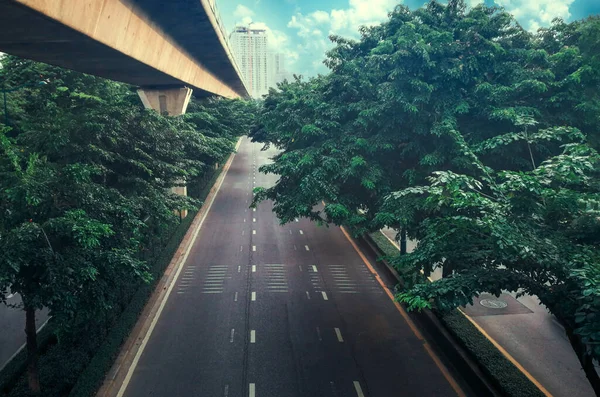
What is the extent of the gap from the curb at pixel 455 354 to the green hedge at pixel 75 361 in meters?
10.4

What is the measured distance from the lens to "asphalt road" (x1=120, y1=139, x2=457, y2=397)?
14.7m

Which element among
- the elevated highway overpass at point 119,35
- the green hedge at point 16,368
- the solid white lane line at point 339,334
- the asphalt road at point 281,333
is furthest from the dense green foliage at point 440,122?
the green hedge at point 16,368

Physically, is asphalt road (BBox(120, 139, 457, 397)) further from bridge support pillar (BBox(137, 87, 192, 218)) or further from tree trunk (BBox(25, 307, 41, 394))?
bridge support pillar (BBox(137, 87, 192, 218))

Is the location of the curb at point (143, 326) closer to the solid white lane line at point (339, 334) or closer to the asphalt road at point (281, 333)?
the asphalt road at point (281, 333)

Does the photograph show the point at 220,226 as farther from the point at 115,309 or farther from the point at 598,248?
the point at 598,248

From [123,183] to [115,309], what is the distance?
551 cm

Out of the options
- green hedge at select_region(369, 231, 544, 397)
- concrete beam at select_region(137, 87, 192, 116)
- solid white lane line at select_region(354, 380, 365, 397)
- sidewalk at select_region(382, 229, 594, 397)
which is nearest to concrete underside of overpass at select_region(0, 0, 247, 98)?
concrete beam at select_region(137, 87, 192, 116)

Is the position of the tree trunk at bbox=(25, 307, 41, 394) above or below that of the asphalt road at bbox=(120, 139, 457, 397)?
above

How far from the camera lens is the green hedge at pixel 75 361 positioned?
13.7 meters

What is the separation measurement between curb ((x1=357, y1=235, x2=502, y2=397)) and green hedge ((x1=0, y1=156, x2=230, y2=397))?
10.4m

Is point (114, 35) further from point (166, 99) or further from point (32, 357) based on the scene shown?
point (166, 99)

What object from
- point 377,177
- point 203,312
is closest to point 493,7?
point 377,177

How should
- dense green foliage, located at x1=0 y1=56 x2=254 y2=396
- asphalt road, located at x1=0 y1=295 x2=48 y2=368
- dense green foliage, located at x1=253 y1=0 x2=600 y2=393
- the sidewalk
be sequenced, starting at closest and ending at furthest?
1. dense green foliage, located at x1=0 y1=56 x2=254 y2=396
2. dense green foliage, located at x1=253 y1=0 x2=600 y2=393
3. the sidewalk
4. asphalt road, located at x1=0 y1=295 x2=48 y2=368

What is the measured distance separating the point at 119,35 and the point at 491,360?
16471 mm
